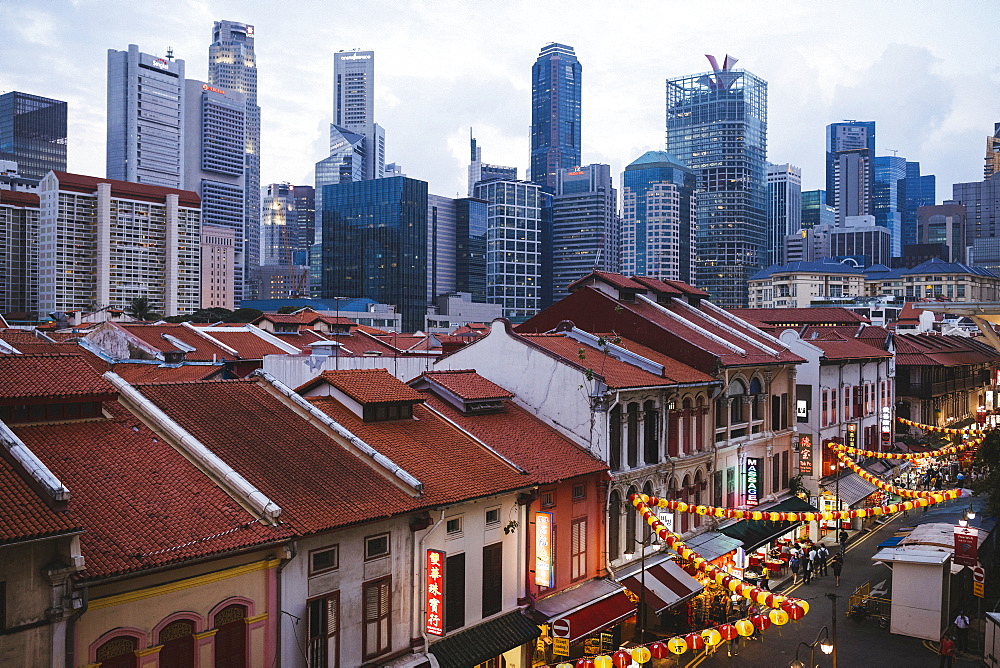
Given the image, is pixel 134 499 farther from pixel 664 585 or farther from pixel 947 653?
pixel 947 653

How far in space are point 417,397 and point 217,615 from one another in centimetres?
1188

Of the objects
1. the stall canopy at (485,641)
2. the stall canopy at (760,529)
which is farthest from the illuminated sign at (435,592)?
the stall canopy at (760,529)

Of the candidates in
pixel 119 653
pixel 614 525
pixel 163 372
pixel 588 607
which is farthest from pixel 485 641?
pixel 163 372

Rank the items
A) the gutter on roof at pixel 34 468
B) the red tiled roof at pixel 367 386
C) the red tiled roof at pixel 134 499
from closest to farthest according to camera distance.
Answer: the gutter on roof at pixel 34 468
the red tiled roof at pixel 134 499
the red tiled roof at pixel 367 386

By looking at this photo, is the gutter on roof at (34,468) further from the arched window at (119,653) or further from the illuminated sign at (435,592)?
the illuminated sign at (435,592)

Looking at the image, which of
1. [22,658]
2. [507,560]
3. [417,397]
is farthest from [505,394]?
[22,658]

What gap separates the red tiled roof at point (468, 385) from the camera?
108 feet

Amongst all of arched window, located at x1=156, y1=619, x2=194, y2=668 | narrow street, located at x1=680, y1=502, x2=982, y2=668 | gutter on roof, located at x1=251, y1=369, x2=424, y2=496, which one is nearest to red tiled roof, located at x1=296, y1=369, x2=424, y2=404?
gutter on roof, located at x1=251, y1=369, x2=424, y2=496

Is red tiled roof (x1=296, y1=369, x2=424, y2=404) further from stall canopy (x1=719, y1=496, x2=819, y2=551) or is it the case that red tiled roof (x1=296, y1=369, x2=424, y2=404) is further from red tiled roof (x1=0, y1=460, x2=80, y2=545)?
stall canopy (x1=719, y1=496, x2=819, y2=551)

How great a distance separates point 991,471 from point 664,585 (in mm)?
19449

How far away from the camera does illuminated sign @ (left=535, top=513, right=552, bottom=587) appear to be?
28594mm

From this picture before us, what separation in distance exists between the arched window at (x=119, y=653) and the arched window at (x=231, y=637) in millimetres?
1837

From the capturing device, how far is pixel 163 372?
42.1m

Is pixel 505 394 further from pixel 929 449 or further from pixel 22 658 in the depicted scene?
pixel 929 449
